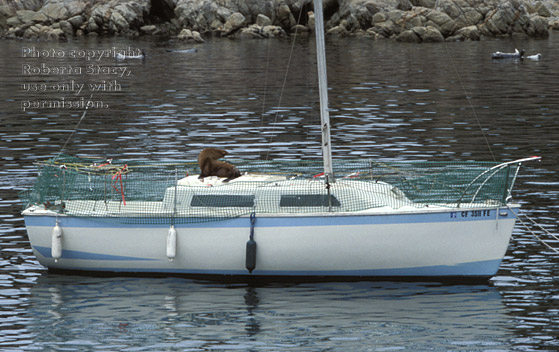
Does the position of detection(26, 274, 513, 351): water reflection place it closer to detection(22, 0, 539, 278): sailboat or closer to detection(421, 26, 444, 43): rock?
detection(22, 0, 539, 278): sailboat

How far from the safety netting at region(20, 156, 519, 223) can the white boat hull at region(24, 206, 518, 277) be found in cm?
33

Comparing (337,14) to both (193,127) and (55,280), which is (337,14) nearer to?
(193,127)

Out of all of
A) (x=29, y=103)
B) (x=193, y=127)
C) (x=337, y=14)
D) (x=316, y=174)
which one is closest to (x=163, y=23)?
(x=337, y=14)

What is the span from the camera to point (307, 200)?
21.5 meters

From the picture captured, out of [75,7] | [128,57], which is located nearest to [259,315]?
[128,57]

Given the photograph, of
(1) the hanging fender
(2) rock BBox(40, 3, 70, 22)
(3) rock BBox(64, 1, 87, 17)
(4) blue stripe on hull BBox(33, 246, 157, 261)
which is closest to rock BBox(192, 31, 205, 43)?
(3) rock BBox(64, 1, 87, 17)

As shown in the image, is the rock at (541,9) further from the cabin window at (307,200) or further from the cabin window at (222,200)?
the cabin window at (222,200)

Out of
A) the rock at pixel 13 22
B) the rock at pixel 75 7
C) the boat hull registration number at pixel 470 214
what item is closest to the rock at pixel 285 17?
the rock at pixel 75 7

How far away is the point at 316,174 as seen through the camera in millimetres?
23484

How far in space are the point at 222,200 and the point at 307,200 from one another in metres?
2.02

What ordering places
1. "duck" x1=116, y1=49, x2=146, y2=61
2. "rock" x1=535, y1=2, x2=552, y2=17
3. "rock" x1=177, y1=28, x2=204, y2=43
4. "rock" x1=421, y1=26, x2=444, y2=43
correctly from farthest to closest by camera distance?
"rock" x1=535, y1=2, x2=552, y2=17
"rock" x1=177, y1=28, x2=204, y2=43
"rock" x1=421, y1=26, x2=444, y2=43
"duck" x1=116, y1=49, x2=146, y2=61

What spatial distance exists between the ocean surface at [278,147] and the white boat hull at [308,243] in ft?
1.43

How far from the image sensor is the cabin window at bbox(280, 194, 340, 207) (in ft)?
70.4

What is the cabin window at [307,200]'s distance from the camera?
2145 centimetres
